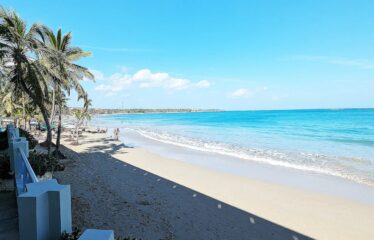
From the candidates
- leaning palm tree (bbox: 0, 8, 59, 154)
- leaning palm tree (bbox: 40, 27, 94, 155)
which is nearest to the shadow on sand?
leaning palm tree (bbox: 0, 8, 59, 154)

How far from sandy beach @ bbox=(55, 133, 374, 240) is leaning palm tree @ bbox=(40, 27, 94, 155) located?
15.7 feet

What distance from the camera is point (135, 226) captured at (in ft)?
20.4

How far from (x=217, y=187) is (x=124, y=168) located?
4753 millimetres

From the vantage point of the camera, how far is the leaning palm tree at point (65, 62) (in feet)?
42.9

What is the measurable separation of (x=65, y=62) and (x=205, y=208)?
1040 centimetres

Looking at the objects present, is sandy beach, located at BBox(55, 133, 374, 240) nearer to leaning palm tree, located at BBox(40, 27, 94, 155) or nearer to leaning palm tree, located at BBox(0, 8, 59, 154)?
leaning palm tree, located at BBox(0, 8, 59, 154)

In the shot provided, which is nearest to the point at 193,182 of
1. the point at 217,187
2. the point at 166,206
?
the point at 217,187

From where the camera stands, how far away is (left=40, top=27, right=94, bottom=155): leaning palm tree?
1309 cm

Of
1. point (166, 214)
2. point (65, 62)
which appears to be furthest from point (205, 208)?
point (65, 62)

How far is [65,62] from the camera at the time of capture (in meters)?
14.1

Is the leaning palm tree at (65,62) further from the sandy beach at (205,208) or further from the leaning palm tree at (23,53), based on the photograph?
the sandy beach at (205,208)

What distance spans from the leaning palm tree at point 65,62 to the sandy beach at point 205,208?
4.79 meters

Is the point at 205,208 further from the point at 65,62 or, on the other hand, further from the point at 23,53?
the point at 65,62

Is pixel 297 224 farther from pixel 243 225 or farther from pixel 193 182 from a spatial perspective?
pixel 193 182
